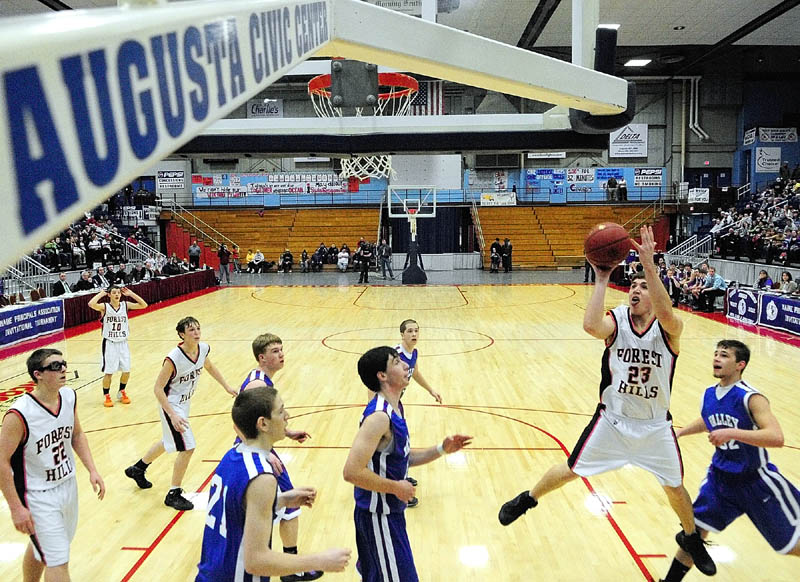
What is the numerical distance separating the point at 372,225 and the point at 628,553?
26401 millimetres

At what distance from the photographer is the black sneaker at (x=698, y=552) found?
12.7 ft

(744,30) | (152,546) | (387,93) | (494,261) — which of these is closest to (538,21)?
(744,30)

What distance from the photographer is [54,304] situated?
1362 centimetres

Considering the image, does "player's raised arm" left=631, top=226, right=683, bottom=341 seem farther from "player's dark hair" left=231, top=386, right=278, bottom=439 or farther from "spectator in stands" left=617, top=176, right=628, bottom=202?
"spectator in stands" left=617, top=176, right=628, bottom=202

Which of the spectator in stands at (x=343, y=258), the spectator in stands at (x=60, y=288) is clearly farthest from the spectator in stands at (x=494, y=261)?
the spectator in stands at (x=60, y=288)

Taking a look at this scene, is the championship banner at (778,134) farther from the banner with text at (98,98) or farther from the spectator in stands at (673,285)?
Answer: the banner with text at (98,98)

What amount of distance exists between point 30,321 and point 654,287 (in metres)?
12.7

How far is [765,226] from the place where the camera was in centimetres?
2181

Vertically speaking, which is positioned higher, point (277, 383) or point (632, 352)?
point (632, 352)

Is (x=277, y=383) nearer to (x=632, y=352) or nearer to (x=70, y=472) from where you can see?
(x=70, y=472)

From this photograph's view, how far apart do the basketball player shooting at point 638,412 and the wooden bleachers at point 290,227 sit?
2573 centimetres

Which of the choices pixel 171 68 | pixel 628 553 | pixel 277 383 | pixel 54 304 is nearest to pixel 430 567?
pixel 628 553

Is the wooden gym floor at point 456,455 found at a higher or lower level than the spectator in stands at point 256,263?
lower

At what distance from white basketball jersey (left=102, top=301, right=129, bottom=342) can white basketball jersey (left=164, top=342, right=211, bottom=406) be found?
3.71 metres
